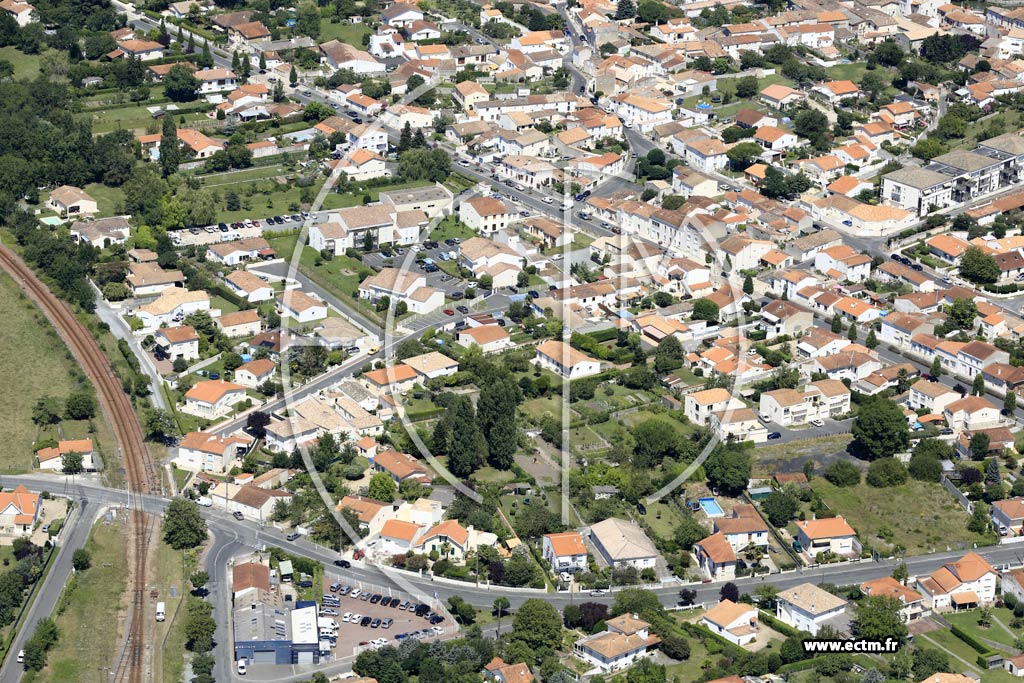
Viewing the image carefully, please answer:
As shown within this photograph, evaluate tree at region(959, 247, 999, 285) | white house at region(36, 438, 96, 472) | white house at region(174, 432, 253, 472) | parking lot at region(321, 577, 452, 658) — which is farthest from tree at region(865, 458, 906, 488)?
white house at region(36, 438, 96, 472)

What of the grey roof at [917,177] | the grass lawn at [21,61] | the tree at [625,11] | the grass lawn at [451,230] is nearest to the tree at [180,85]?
the grass lawn at [21,61]

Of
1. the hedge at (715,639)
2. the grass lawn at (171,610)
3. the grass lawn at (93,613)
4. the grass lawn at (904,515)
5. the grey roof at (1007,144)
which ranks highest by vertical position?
the grey roof at (1007,144)

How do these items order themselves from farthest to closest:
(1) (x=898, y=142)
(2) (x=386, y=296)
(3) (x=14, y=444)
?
(1) (x=898, y=142)
(2) (x=386, y=296)
(3) (x=14, y=444)

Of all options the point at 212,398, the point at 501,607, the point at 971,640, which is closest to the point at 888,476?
the point at 971,640

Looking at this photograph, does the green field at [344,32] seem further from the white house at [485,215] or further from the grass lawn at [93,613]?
the grass lawn at [93,613]

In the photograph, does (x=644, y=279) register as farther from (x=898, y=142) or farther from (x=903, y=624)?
(x=903, y=624)

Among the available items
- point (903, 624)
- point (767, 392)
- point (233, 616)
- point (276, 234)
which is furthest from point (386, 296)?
point (903, 624)
